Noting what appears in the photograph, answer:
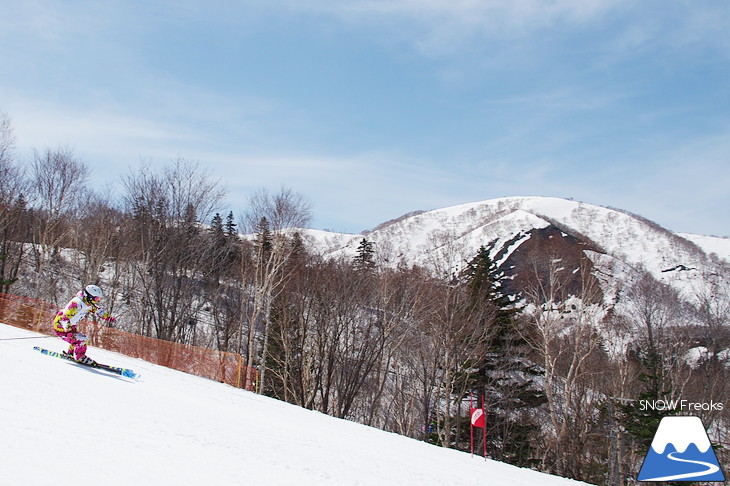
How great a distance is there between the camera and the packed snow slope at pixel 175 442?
5656mm

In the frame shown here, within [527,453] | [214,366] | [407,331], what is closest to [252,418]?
[214,366]

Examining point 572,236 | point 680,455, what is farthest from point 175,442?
point 572,236

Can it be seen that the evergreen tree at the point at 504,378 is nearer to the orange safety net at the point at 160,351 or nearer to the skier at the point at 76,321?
the orange safety net at the point at 160,351

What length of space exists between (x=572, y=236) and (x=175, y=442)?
11512 cm

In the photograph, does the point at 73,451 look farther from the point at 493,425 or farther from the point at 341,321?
the point at 493,425

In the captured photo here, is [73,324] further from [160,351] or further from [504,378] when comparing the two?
[504,378]

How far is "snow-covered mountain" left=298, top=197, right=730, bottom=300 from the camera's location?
96.4 metres

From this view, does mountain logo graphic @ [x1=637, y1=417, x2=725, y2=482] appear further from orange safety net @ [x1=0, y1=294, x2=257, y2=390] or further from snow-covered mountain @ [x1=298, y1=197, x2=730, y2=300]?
snow-covered mountain @ [x1=298, y1=197, x2=730, y2=300]

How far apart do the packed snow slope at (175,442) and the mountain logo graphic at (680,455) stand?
263 cm

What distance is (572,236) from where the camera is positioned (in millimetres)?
111250

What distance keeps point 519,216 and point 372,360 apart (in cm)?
10093

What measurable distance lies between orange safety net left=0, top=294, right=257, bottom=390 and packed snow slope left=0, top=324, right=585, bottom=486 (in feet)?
22.2

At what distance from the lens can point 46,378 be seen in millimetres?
9773

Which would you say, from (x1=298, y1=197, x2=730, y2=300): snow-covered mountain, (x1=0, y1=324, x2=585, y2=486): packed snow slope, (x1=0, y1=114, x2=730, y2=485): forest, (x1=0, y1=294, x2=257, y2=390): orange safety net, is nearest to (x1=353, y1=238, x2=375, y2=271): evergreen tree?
(x1=0, y1=114, x2=730, y2=485): forest
